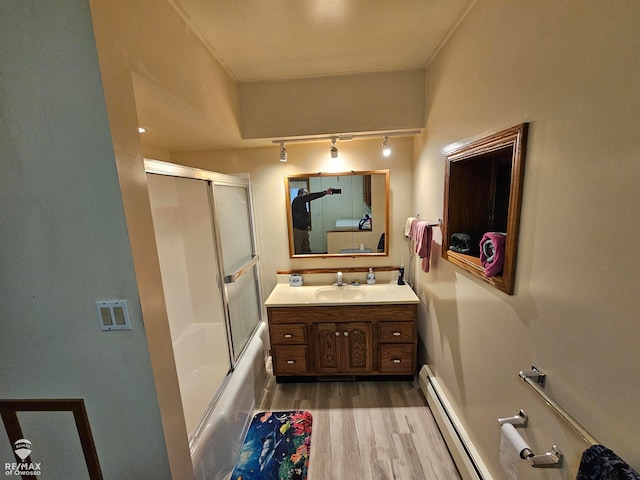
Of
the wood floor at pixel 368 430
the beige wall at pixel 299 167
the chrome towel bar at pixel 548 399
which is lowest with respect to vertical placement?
the wood floor at pixel 368 430

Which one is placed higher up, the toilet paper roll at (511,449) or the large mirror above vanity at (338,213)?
the large mirror above vanity at (338,213)

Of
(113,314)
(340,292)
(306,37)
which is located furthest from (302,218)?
(113,314)

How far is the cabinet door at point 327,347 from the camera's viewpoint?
216 centimetres

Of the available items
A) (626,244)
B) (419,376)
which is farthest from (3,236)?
(419,376)

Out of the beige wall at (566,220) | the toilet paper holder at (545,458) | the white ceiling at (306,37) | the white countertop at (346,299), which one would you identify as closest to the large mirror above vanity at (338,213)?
the white countertop at (346,299)

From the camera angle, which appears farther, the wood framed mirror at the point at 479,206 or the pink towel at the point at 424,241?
the pink towel at the point at 424,241

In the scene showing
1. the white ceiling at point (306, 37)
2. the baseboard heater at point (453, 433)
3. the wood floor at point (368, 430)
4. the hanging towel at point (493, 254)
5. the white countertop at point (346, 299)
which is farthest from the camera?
the white countertop at point (346, 299)

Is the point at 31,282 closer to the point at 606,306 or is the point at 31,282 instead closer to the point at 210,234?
the point at 210,234

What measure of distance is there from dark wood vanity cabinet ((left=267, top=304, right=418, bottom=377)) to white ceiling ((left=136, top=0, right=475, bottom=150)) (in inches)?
65.2

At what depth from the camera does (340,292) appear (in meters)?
2.46

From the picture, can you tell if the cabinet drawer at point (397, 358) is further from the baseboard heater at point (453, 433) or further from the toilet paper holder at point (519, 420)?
the toilet paper holder at point (519, 420)

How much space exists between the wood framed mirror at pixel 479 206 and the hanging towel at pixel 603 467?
0.51m

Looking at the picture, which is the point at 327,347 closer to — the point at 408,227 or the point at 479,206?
the point at 408,227

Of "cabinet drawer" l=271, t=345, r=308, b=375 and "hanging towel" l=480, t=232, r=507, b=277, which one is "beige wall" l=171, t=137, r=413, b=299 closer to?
"cabinet drawer" l=271, t=345, r=308, b=375
